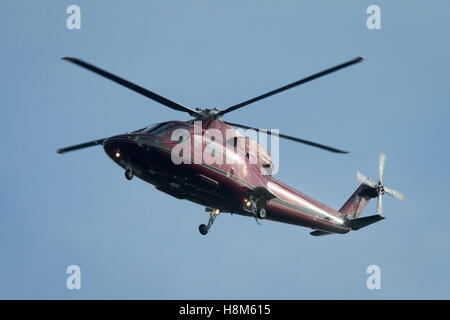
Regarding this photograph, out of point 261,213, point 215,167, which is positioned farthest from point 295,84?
point 261,213

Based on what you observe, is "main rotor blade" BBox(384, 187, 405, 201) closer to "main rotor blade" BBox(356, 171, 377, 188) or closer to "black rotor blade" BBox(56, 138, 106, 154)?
"main rotor blade" BBox(356, 171, 377, 188)

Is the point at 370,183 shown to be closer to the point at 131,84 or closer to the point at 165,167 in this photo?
the point at 165,167

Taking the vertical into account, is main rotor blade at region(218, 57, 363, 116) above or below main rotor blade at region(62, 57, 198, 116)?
above

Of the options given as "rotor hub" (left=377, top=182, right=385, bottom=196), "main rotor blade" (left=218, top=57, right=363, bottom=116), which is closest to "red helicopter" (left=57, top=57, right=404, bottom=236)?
"main rotor blade" (left=218, top=57, right=363, bottom=116)

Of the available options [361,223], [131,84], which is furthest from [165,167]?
[361,223]

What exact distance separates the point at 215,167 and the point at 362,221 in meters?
11.5

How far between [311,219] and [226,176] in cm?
766

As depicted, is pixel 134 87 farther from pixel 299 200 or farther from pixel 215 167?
pixel 299 200

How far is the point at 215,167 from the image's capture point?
29.9m

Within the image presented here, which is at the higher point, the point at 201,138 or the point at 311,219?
the point at 201,138

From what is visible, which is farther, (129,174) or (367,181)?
(367,181)

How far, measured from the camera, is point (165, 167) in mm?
28453

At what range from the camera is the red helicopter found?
28.2 metres
